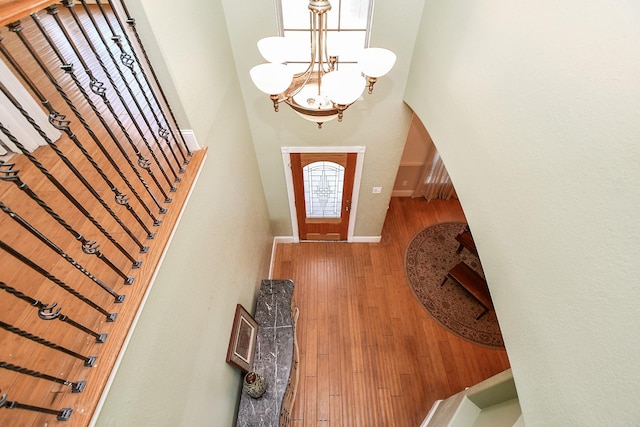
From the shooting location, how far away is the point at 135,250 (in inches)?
60.0

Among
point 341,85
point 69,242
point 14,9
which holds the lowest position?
point 69,242

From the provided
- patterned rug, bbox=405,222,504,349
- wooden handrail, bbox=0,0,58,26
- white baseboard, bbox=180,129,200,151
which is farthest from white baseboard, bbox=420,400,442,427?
wooden handrail, bbox=0,0,58,26

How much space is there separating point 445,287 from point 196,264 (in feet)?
12.0

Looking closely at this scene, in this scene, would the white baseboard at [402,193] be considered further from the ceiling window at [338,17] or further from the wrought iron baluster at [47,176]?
the wrought iron baluster at [47,176]

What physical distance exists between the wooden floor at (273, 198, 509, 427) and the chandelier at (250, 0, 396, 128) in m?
3.13

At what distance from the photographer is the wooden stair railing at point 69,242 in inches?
37.9

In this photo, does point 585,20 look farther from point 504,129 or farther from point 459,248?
point 459,248

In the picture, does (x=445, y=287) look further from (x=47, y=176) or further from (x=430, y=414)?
(x=47, y=176)

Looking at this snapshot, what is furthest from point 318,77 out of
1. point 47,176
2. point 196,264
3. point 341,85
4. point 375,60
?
point 196,264

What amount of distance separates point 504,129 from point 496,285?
880 mm

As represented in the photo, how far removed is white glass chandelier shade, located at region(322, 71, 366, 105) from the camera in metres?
1.25

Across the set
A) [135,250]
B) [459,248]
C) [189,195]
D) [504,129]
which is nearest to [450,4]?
[504,129]

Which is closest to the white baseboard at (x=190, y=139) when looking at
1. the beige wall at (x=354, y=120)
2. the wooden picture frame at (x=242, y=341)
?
the beige wall at (x=354, y=120)

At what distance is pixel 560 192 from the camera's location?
121cm
